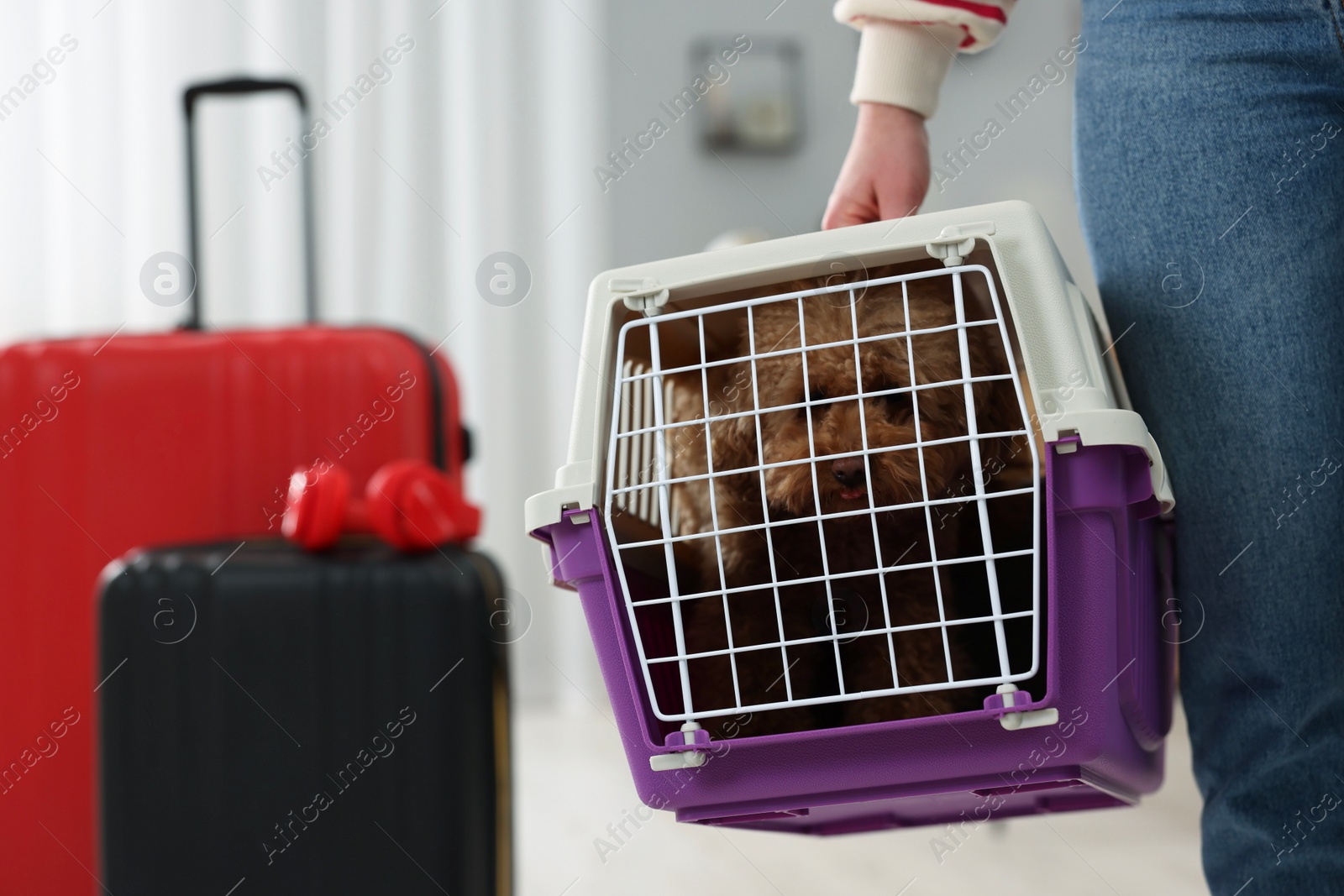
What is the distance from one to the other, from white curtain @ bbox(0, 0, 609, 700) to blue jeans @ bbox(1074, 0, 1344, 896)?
7.00 ft

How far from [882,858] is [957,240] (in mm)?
1032

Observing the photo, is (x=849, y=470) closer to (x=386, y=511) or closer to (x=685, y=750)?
(x=685, y=750)

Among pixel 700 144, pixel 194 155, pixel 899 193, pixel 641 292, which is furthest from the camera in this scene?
pixel 700 144

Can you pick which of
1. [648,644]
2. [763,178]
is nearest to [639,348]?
[648,644]

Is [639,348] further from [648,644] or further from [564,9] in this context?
[564,9]

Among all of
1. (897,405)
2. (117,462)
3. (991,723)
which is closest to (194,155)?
(117,462)

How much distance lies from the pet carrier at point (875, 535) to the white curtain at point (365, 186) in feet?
6.59

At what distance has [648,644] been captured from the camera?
31.5 inches

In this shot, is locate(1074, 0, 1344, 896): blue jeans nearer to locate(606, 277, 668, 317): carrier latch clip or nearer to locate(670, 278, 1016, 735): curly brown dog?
locate(670, 278, 1016, 735): curly brown dog

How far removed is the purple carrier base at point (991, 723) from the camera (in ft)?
2.16

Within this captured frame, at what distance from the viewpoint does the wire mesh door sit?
76 centimetres

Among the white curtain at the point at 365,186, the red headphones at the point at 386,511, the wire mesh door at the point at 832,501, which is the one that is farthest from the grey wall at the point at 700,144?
the wire mesh door at the point at 832,501

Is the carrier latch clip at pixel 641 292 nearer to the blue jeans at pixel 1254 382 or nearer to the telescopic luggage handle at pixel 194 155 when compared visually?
the blue jeans at pixel 1254 382

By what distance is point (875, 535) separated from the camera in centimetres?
71
